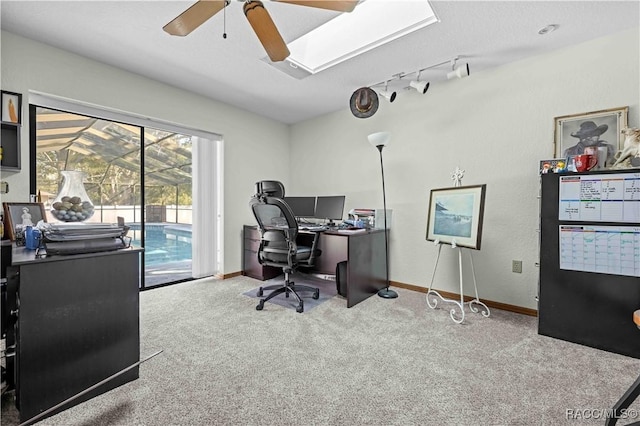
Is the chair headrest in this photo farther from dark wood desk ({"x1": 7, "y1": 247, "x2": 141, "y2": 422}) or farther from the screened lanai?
dark wood desk ({"x1": 7, "y1": 247, "x2": 141, "y2": 422})

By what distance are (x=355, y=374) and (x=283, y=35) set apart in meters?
2.56

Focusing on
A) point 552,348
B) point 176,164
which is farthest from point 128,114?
point 552,348

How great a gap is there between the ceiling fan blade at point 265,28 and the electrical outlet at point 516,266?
2749 millimetres

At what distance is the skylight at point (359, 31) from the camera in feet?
7.09

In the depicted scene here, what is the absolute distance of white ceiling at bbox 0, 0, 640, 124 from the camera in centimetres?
194

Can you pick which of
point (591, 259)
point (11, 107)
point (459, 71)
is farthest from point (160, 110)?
point (591, 259)

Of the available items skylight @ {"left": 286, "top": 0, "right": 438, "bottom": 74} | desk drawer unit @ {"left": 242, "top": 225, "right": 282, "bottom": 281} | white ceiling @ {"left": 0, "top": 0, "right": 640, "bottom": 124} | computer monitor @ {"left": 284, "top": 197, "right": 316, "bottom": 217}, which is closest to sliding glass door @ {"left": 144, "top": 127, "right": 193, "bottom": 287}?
desk drawer unit @ {"left": 242, "top": 225, "right": 282, "bottom": 281}

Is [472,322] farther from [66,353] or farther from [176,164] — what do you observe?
[176,164]

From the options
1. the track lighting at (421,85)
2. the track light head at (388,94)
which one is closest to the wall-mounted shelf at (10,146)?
the track light head at (388,94)

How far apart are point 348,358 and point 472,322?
4.19 ft

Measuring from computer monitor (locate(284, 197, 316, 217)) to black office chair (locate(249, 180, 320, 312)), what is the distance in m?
0.95

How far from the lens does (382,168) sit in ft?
11.1

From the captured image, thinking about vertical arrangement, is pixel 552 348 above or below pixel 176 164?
below

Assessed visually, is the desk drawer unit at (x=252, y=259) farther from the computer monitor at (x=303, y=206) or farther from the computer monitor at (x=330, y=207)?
the computer monitor at (x=330, y=207)
